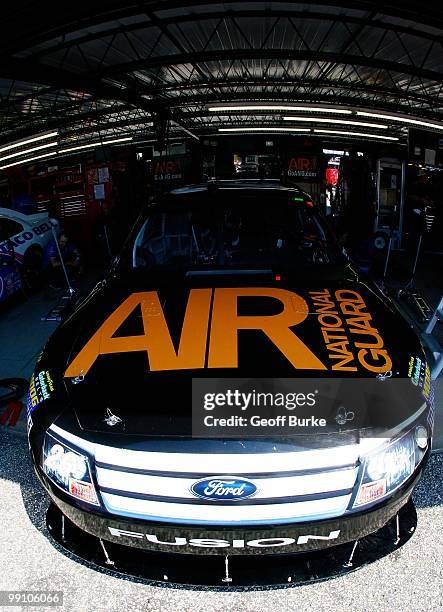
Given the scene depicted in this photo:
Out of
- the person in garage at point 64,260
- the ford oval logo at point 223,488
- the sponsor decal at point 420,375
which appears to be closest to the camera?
the ford oval logo at point 223,488

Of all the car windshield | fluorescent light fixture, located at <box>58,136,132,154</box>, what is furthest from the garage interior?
fluorescent light fixture, located at <box>58,136,132,154</box>

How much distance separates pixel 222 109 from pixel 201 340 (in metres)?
10.5

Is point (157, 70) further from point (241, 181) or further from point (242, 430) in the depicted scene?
point (242, 430)

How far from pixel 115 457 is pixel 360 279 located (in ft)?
5.89

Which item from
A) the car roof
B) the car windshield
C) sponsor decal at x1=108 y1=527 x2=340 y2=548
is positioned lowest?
sponsor decal at x1=108 y1=527 x2=340 y2=548

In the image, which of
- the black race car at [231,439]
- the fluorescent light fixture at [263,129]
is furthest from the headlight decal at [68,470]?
the fluorescent light fixture at [263,129]

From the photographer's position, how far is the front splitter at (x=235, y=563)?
5.03 feet

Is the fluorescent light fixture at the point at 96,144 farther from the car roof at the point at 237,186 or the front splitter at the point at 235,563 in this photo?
the front splitter at the point at 235,563

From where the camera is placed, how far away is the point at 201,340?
6.62ft

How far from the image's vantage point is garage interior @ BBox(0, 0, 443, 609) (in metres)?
5.57

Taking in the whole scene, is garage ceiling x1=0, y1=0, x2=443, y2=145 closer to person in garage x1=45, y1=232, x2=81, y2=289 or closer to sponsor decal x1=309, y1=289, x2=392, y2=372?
person in garage x1=45, y1=232, x2=81, y2=289

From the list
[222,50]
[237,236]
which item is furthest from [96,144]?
[237,236]

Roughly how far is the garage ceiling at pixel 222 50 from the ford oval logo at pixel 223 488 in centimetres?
621

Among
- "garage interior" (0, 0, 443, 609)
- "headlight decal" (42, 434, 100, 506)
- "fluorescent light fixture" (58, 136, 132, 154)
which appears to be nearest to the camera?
"headlight decal" (42, 434, 100, 506)
